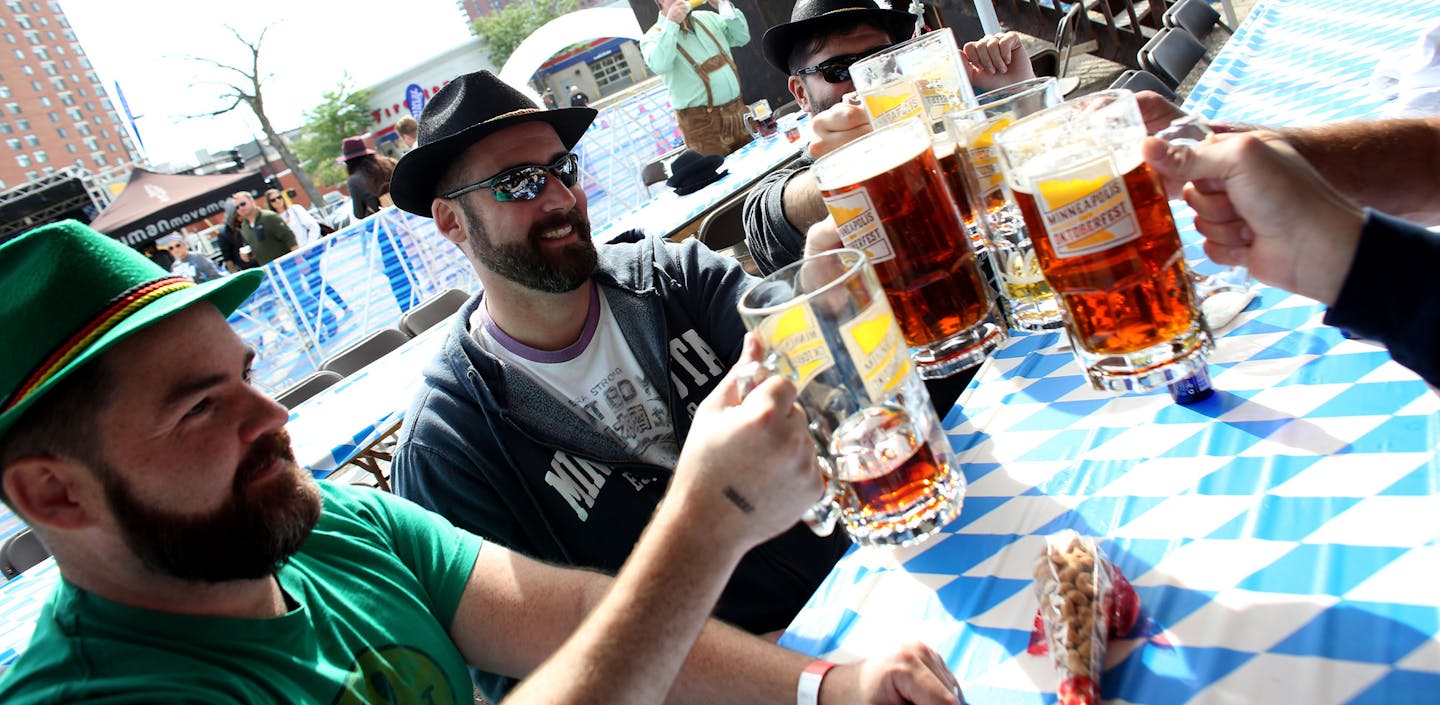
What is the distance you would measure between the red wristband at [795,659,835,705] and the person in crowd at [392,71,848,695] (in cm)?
78

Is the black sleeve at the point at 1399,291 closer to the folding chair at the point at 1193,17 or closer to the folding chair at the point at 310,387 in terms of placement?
the folding chair at the point at 1193,17

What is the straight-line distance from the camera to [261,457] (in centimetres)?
142

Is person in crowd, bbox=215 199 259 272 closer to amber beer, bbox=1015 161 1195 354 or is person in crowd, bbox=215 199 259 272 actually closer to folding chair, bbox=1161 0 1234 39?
folding chair, bbox=1161 0 1234 39

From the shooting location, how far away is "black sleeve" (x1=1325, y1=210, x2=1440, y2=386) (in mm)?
808

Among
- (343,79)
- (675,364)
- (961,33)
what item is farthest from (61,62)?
(675,364)

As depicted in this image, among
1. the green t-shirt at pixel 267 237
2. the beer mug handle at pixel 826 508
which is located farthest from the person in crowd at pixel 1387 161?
the green t-shirt at pixel 267 237

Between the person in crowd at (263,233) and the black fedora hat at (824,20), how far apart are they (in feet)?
30.7

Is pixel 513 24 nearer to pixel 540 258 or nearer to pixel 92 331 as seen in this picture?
pixel 540 258

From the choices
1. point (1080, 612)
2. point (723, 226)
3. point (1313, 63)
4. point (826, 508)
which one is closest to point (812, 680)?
point (826, 508)

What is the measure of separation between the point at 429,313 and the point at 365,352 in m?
0.46

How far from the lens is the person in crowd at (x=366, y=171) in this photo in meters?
8.74

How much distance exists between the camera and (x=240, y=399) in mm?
1399

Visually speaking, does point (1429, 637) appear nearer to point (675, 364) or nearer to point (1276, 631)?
point (1276, 631)

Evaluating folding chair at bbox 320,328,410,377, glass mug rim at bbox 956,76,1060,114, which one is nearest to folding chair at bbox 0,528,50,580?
folding chair at bbox 320,328,410,377
